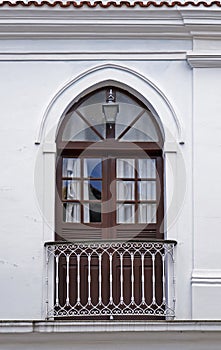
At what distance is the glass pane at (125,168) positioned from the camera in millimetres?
13383

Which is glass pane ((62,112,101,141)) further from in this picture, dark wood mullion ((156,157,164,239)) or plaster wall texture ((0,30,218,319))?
dark wood mullion ((156,157,164,239))

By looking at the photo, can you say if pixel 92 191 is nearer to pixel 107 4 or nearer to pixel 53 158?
pixel 53 158

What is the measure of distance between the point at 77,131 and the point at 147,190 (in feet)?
3.80

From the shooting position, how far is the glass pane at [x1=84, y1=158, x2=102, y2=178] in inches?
526

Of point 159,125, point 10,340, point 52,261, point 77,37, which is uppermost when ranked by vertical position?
point 77,37

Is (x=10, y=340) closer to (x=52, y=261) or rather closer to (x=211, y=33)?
(x=52, y=261)

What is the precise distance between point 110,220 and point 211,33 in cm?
264

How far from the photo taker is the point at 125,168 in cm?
1340

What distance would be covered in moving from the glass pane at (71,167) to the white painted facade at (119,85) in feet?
1.03

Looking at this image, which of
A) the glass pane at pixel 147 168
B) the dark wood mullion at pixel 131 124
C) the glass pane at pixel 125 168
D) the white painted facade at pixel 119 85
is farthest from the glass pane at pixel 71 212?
the dark wood mullion at pixel 131 124

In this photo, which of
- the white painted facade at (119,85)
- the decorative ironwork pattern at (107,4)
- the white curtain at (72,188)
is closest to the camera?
the white painted facade at (119,85)

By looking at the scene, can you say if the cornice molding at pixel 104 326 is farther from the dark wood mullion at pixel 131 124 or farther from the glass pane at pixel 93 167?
the dark wood mullion at pixel 131 124

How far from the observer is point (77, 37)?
1331 cm

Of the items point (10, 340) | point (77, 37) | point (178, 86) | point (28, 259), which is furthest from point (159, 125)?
point (10, 340)
